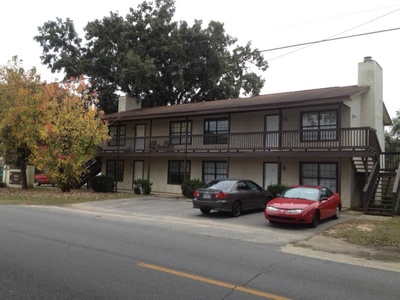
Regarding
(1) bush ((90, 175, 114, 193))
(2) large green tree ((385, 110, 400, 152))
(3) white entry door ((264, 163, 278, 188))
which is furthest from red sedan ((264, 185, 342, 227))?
(2) large green tree ((385, 110, 400, 152))

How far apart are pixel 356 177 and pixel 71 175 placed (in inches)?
673

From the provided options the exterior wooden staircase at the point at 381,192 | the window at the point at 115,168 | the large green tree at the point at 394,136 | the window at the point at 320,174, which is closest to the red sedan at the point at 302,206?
the exterior wooden staircase at the point at 381,192

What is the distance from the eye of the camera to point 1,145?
24.5 metres

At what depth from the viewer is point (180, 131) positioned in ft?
87.6

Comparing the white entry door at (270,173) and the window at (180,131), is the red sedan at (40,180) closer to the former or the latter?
the window at (180,131)

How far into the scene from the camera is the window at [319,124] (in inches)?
767

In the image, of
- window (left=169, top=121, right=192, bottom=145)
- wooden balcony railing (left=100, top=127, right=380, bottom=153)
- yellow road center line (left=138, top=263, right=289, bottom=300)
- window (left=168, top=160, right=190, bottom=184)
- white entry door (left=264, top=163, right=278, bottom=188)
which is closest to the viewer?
yellow road center line (left=138, top=263, right=289, bottom=300)

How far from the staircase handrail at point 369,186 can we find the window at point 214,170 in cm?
885

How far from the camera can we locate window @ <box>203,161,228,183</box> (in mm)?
23891

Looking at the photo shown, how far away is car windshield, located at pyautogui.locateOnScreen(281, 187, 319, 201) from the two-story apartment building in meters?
4.34

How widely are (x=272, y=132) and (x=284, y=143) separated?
1363 millimetres

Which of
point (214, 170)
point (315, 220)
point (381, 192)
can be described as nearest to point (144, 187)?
point (214, 170)

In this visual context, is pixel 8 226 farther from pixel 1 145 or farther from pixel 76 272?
pixel 1 145

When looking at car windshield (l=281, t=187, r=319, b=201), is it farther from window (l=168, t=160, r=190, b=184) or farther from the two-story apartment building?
window (l=168, t=160, r=190, b=184)
